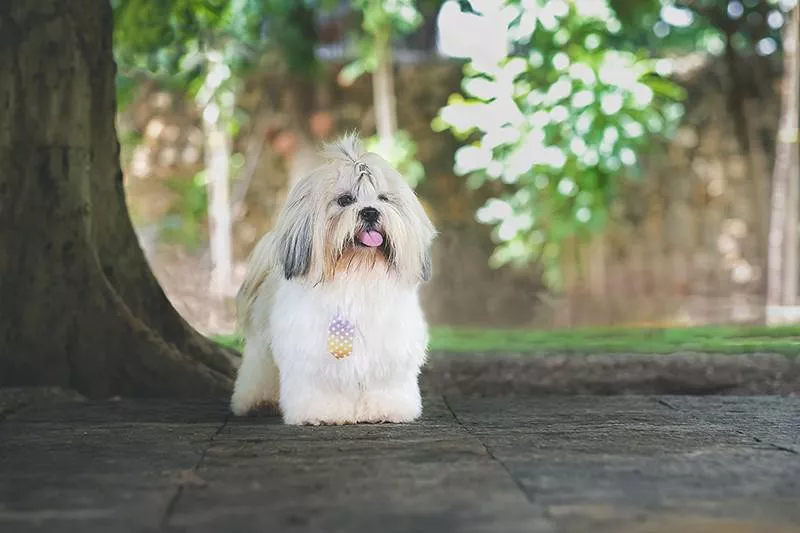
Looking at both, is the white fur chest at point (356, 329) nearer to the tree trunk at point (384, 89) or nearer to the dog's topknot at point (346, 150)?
the dog's topknot at point (346, 150)

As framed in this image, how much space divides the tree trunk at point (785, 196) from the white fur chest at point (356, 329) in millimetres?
5154

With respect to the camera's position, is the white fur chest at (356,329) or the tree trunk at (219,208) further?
the tree trunk at (219,208)

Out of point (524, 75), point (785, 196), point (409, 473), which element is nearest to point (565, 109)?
point (524, 75)

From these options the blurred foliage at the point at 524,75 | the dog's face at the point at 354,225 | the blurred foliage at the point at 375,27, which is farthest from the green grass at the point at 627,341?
the blurred foliage at the point at 375,27

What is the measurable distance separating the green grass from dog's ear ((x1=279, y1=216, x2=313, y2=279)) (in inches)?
50.8

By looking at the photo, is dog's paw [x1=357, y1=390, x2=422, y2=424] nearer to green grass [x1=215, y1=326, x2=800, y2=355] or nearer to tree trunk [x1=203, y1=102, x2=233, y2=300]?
green grass [x1=215, y1=326, x2=800, y2=355]

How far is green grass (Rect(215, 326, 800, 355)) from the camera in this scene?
5.13 metres

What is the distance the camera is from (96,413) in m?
3.71

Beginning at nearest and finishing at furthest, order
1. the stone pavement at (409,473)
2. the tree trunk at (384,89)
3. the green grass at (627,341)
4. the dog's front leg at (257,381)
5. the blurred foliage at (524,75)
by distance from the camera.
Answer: the stone pavement at (409,473), the dog's front leg at (257,381), the green grass at (627,341), the blurred foliage at (524,75), the tree trunk at (384,89)

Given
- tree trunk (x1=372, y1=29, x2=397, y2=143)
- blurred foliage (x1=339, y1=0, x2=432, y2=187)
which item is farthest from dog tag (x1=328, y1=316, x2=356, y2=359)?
tree trunk (x1=372, y1=29, x2=397, y2=143)

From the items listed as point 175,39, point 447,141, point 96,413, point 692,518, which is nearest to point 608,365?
point 96,413

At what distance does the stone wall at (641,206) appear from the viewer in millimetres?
8164

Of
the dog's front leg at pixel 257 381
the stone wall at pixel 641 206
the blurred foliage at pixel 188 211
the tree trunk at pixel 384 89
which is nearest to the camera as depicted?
the dog's front leg at pixel 257 381

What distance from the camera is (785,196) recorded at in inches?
305
